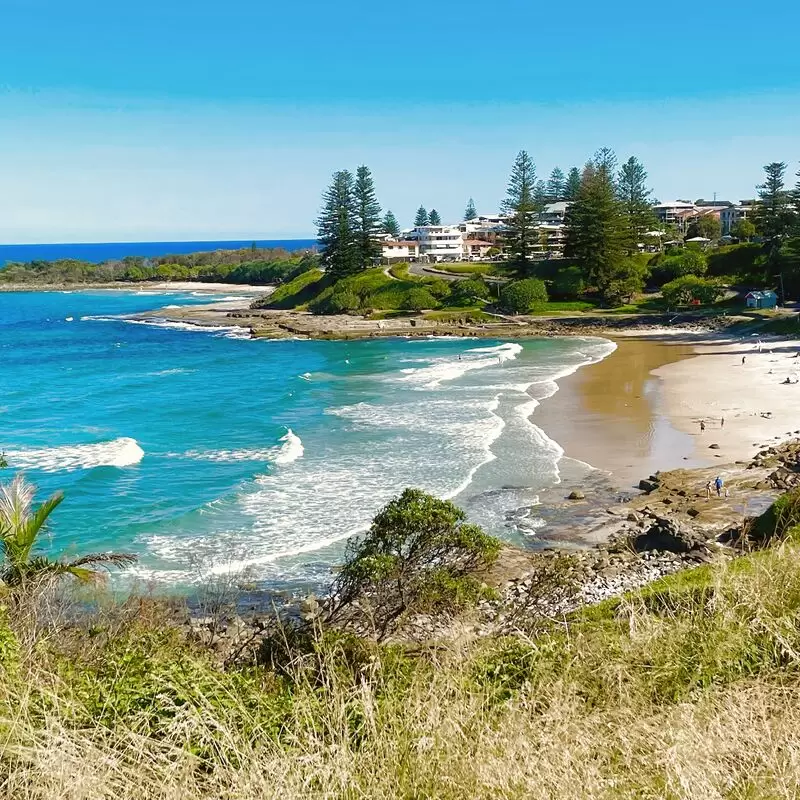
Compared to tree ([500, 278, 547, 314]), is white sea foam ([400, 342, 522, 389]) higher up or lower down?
lower down

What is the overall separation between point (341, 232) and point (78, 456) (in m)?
56.5

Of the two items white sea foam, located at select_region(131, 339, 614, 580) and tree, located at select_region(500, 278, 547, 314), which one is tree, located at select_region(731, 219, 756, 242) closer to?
tree, located at select_region(500, 278, 547, 314)

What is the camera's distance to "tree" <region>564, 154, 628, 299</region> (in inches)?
2505

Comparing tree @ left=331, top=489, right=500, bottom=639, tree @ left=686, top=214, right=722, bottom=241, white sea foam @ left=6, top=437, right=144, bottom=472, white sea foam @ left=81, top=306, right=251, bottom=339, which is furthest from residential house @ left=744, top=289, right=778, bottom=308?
tree @ left=331, top=489, right=500, bottom=639

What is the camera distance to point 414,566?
12.2 metres

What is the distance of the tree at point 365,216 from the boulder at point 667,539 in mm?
64745

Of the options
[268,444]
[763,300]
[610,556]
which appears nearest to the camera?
[610,556]

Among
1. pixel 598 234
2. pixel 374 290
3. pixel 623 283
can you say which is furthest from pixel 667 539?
pixel 374 290

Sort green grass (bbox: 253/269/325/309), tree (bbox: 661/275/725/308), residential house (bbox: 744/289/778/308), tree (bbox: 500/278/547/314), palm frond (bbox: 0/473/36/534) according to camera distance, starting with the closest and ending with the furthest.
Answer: palm frond (bbox: 0/473/36/534) < residential house (bbox: 744/289/778/308) < tree (bbox: 661/275/725/308) < tree (bbox: 500/278/547/314) < green grass (bbox: 253/269/325/309)

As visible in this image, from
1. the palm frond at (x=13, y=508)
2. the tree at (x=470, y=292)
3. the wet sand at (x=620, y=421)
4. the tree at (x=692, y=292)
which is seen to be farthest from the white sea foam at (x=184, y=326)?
the palm frond at (x=13, y=508)

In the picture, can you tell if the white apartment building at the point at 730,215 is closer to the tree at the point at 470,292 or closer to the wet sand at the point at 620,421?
the tree at the point at 470,292

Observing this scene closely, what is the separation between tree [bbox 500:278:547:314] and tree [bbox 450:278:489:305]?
3.46 metres

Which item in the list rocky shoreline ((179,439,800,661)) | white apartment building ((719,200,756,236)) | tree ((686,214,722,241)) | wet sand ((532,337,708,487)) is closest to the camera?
rocky shoreline ((179,439,800,661))

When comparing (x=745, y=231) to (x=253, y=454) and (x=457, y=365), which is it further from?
(x=253, y=454)
